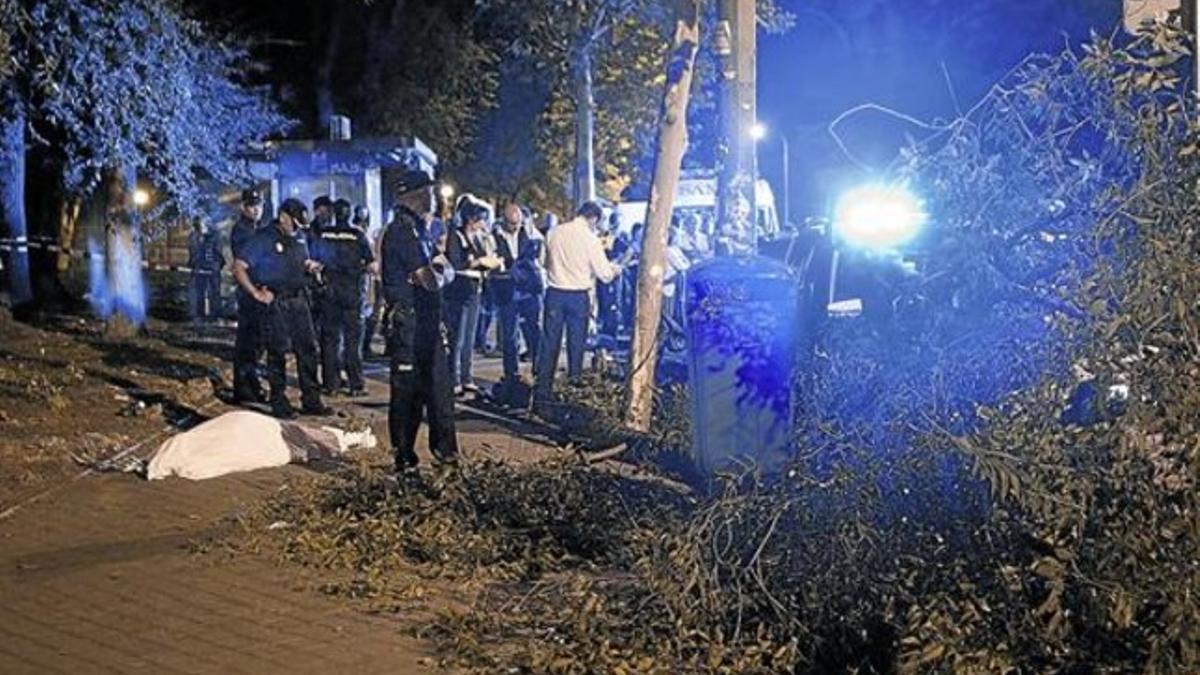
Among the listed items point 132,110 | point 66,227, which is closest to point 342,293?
point 132,110

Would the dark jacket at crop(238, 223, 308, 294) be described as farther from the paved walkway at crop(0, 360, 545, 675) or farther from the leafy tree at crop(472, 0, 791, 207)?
the leafy tree at crop(472, 0, 791, 207)

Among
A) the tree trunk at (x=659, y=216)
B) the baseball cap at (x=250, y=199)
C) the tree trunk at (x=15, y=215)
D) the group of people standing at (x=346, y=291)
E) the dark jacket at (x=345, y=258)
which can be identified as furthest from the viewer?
the tree trunk at (x=15, y=215)

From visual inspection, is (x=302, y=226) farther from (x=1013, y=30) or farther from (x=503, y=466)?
(x=1013, y=30)

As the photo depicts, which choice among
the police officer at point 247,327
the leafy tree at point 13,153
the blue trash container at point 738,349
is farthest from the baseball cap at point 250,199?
the blue trash container at point 738,349

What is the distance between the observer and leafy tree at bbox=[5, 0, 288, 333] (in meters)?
17.4

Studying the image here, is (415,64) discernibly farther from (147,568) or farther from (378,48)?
(147,568)

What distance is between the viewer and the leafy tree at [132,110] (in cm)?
1742

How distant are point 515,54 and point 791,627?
28830 millimetres

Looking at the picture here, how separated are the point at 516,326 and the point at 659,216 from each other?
322 cm

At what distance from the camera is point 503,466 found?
8969 millimetres

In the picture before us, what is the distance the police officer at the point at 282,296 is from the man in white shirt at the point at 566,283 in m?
2.05

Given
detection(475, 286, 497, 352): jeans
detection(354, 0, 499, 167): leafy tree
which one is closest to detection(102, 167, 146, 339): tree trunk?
detection(475, 286, 497, 352): jeans

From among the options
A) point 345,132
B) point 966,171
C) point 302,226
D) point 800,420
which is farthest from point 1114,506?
point 345,132

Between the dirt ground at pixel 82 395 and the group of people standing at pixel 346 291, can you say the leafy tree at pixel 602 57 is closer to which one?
the dirt ground at pixel 82 395
